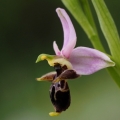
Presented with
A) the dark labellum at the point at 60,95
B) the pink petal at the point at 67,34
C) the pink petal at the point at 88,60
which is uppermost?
the pink petal at the point at 67,34

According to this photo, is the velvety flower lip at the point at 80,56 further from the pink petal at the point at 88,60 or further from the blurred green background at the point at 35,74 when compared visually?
the blurred green background at the point at 35,74

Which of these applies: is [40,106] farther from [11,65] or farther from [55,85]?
[55,85]

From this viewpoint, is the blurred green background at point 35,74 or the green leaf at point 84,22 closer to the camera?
the green leaf at point 84,22

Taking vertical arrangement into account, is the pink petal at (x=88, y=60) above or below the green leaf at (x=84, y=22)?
below

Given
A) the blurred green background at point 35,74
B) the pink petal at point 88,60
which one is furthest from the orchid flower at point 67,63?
the blurred green background at point 35,74

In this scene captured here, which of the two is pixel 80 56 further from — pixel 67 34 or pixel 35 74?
pixel 35 74

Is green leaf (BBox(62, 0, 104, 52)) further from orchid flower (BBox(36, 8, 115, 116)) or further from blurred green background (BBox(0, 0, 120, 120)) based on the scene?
blurred green background (BBox(0, 0, 120, 120))

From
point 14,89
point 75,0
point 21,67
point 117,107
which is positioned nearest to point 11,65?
point 21,67
